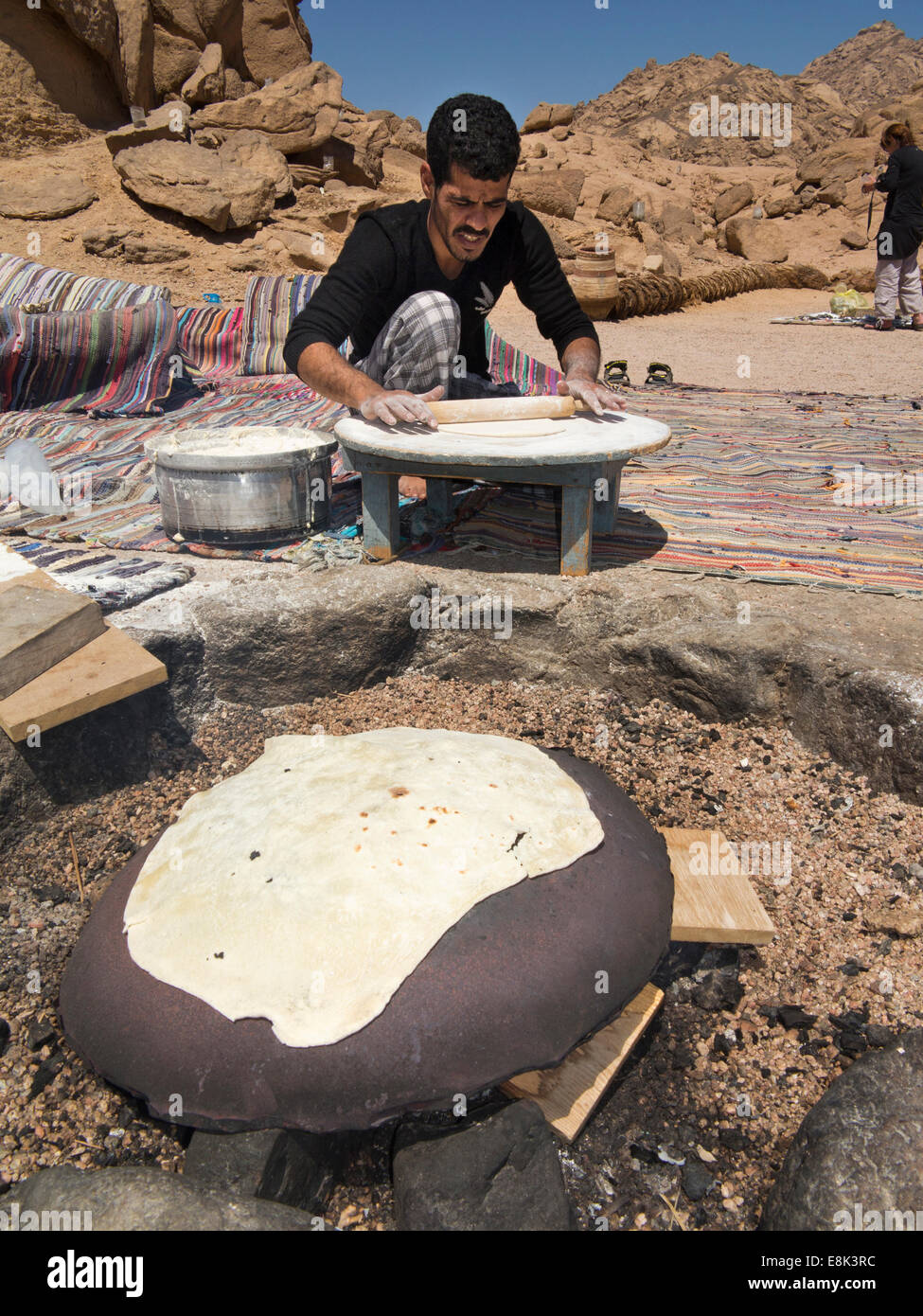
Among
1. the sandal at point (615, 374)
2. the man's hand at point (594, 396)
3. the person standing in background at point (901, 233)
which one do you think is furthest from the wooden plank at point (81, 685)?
the person standing in background at point (901, 233)

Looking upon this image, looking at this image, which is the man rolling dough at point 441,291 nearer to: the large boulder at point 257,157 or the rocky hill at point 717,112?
the large boulder at point 257,157

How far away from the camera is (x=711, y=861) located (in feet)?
6.62

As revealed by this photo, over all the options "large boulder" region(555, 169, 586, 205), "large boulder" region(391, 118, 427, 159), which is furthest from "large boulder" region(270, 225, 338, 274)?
"large boulder" region(555, 169, 586, 205)

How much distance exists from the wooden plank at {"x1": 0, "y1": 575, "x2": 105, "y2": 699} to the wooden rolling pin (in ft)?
4.74

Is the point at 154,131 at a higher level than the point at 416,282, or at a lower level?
higher

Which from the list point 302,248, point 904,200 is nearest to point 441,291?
point 302,248

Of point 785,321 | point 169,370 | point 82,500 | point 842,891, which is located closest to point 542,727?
point 842,891

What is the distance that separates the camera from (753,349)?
922cm

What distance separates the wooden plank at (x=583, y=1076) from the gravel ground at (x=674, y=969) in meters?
0.09

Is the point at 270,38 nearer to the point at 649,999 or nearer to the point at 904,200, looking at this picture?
the point at 904,200

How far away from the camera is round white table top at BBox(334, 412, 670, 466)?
2.75 metres

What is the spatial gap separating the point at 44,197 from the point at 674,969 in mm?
12182

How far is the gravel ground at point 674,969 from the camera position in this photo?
1529 mm
